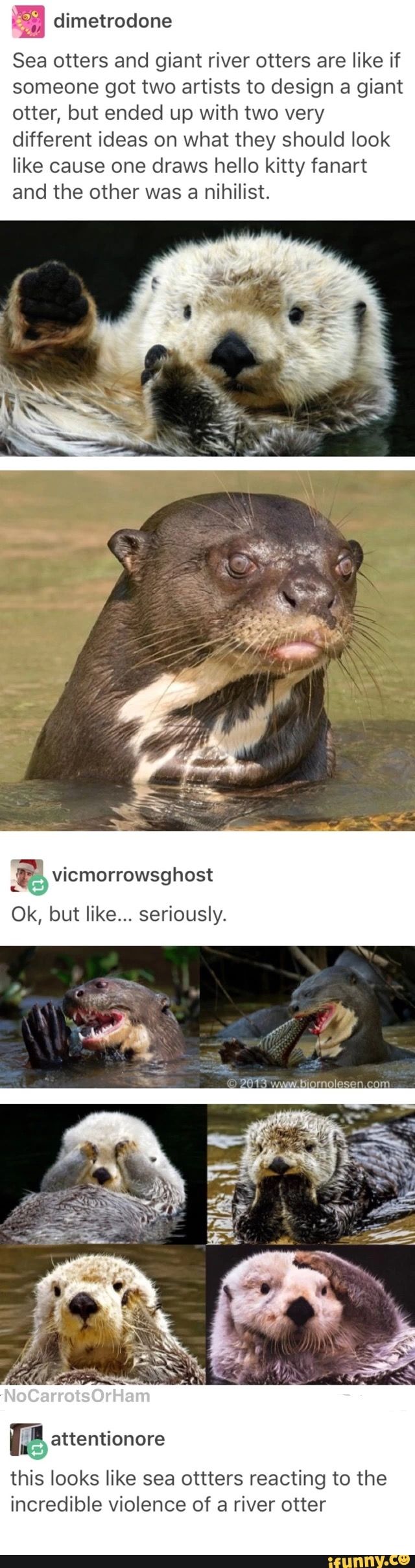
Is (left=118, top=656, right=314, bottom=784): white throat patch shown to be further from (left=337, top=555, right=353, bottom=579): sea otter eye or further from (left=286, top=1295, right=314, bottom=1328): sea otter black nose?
(left=286, top=1295, right=314, bottom=1328): sea otter black nose

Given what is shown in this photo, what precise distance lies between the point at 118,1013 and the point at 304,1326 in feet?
3.44

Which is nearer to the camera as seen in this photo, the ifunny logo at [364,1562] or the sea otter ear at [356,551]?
the ifunny logo at [364,1562]

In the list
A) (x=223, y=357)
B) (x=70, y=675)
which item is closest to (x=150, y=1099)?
(x=70, y=675)

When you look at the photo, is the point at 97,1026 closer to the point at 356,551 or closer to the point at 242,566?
the point at 242,566

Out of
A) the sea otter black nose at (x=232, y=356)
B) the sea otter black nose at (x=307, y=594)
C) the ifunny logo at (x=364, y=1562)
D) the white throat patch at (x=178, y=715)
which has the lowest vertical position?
the ifunny logo at (x=364, y=1562)

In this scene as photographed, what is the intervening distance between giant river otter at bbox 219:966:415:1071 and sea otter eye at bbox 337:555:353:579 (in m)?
1.15

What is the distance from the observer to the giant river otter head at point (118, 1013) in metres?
5.40

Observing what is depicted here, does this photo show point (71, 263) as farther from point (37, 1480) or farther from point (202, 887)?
point (37, 1480)

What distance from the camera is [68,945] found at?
17.5 ft

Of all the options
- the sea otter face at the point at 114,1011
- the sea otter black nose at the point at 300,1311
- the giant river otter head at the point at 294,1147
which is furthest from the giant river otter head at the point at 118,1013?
the sea otter black nose at the point at 300,1311

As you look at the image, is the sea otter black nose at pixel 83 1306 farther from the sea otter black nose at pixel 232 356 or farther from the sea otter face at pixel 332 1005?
the sea otter black nose at pixel 232 356

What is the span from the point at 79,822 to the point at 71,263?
1696 mm

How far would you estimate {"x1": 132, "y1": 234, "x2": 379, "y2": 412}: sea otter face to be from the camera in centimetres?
545

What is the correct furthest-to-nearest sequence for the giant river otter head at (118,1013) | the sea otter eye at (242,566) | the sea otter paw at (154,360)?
the sea otter paw at (154,360) → the giant river otter head at (118,1013) → the sea otter eye at (242,566)
